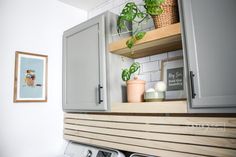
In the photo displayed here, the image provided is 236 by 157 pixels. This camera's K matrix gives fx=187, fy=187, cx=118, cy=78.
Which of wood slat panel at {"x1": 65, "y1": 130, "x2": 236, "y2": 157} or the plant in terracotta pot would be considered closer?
wood slat panel at {"x1": 65, "y1": 130, "x2": 236, "y2": 157}

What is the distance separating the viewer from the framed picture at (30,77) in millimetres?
1782

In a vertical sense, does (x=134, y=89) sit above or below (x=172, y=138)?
above

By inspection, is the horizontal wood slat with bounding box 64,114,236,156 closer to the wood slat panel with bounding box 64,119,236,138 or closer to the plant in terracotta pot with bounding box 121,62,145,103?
the wood slat panel with bounding box 64,119,236,138

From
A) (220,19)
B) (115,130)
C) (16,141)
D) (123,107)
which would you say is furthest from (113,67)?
(16,141)

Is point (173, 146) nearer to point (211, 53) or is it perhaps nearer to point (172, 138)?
point (172, 138)

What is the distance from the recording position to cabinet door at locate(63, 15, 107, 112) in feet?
5.37

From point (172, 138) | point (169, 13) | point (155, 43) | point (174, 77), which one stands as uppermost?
point (169, 13)

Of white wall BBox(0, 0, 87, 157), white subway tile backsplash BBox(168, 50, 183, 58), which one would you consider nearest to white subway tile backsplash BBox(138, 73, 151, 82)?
white subway tile backsplash BBox(168, 50, 183, 58)

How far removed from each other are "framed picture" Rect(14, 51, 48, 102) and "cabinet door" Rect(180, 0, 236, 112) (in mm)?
1461

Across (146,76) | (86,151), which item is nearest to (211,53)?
(146,76)

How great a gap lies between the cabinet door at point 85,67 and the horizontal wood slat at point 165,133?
0.50 ft

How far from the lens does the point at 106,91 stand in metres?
1.58

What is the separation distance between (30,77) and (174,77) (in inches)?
54.2

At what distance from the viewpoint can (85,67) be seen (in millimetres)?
1791
